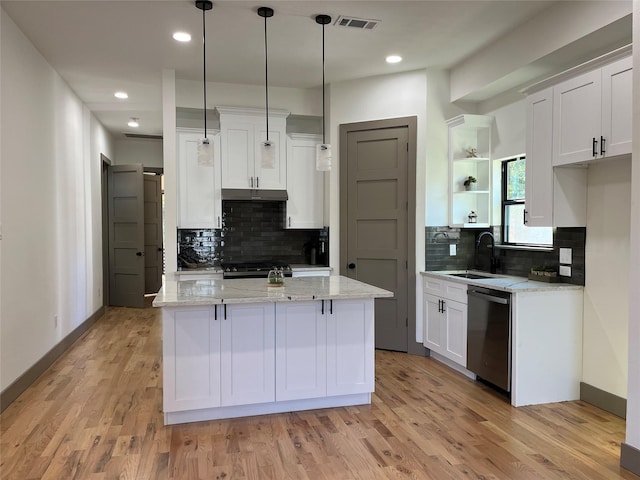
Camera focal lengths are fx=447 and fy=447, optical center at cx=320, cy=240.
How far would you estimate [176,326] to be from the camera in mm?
2971

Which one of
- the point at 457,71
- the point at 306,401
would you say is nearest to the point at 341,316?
the point at 306,401

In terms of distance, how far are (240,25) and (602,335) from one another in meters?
3.66

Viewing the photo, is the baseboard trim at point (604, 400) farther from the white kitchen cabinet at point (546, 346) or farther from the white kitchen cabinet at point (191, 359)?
the white kitchen cabinet at point (191, 359)

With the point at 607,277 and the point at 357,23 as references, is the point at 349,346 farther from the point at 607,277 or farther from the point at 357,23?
the point at 357,23

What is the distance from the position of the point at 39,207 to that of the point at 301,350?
2.80 m

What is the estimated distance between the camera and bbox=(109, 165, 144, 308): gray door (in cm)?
727

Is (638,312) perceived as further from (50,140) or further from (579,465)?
(50,140)

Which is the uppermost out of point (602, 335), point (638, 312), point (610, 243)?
point (610, 243)

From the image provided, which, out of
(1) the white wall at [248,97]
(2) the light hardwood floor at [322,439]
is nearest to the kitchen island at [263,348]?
(2) the light hardwood floor at [322,439]

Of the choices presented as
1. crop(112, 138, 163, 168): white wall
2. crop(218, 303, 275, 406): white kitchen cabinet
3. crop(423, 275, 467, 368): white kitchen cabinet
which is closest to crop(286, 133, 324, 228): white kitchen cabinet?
crop(423, 275, 467, 368): white kitchen cabinet

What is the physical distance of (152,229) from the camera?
25.5 ft

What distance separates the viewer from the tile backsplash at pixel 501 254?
→ 3.51 metres

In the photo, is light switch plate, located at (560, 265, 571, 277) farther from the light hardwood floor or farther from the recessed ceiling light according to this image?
the recessed ceiling light

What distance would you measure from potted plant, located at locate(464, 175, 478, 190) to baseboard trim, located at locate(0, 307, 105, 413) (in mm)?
4392
